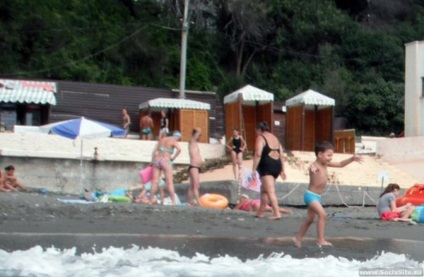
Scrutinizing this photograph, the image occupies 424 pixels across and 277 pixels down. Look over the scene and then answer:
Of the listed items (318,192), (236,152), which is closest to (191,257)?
(318,192)

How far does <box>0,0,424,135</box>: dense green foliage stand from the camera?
4325 centimetres

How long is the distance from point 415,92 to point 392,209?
1491 centimetres

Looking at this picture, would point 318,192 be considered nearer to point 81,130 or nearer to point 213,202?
point 213,202

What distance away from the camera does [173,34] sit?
48.4m

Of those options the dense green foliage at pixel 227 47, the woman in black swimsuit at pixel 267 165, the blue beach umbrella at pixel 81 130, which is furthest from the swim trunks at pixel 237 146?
the dense green foliage at pixel 227 47

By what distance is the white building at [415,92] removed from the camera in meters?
30.9

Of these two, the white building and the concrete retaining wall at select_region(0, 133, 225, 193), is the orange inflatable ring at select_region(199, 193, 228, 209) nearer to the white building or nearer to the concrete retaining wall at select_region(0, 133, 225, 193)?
the concrete retaining wall at select_region(0, 133, 225, 193)

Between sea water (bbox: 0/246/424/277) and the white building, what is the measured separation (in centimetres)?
2117

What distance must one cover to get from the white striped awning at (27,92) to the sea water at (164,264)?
2333 cm

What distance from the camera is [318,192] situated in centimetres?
1153

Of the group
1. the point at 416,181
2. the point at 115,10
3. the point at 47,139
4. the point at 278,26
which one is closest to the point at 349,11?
the point at 278,26

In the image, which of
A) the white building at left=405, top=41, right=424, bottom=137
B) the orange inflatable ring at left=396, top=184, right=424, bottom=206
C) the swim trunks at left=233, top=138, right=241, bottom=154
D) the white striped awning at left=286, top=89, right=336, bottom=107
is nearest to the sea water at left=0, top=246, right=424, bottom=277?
the orange inflatable ring at left=396, top=184, right=424, bottom=206

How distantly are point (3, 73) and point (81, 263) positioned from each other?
1297 inches

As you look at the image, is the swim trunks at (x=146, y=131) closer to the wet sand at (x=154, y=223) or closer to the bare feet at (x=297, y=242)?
the wet sand at (x=154, y=223)
